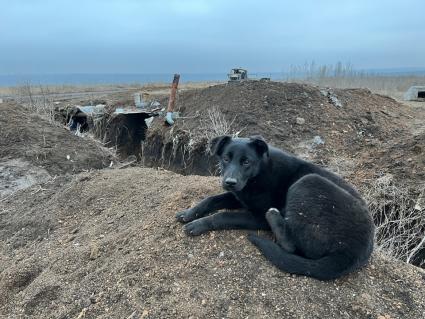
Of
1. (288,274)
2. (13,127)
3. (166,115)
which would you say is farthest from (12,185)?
(288,274)

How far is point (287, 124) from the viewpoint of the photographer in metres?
13.0

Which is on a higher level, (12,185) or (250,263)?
(250,263)

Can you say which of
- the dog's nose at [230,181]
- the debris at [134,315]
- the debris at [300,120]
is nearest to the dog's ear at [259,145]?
the dog's nose at [230,181]

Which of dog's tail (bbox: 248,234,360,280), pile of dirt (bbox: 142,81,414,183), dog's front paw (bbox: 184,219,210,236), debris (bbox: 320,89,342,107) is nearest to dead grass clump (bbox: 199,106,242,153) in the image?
pile of dirt (bbox: 142,81,414,183)

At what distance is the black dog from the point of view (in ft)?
13.4

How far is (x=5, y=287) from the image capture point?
194 inches

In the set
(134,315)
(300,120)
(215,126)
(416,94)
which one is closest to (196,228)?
(134,315)

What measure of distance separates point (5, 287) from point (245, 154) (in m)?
2.84

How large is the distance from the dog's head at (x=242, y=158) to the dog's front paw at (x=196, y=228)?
47cm

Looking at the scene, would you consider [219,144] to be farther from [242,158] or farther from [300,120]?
[300,120]

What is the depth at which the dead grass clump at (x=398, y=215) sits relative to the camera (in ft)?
23.9

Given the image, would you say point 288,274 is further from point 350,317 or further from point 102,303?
point 102,303

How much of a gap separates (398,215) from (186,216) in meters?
4.95

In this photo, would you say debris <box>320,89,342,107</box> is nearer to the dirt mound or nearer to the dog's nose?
the dirt mound
